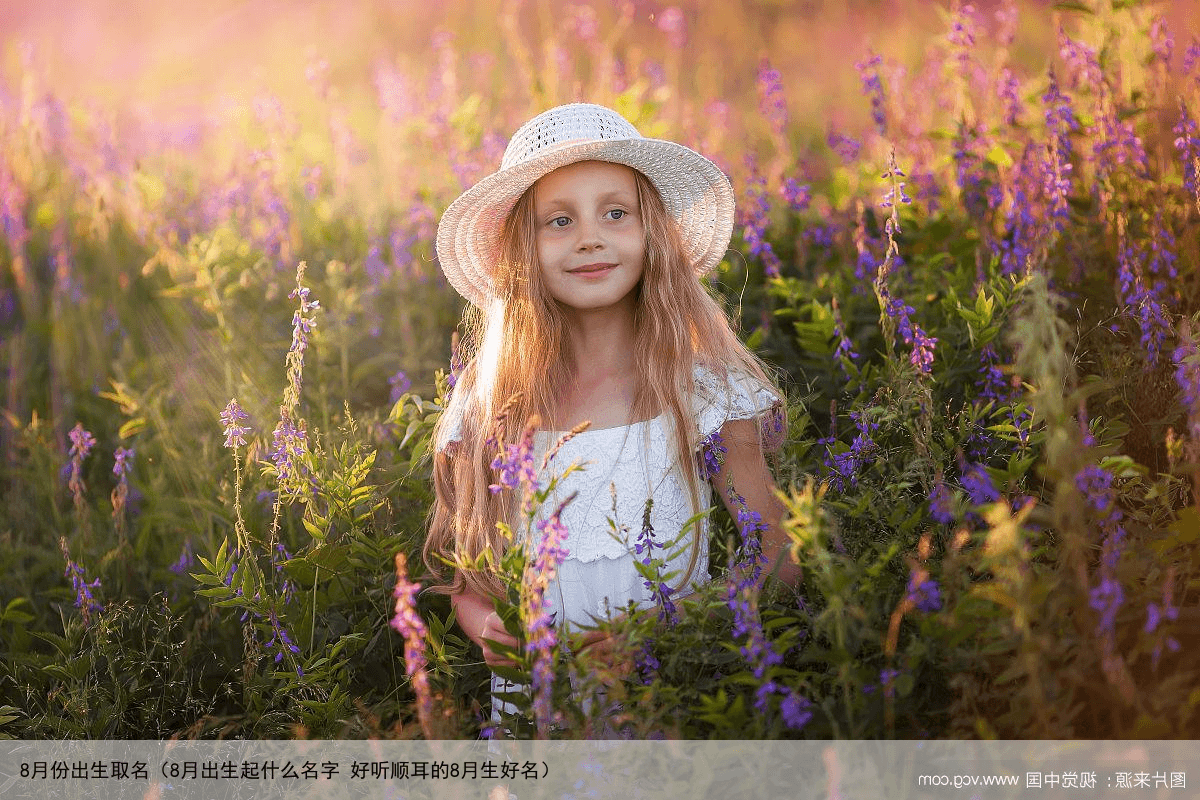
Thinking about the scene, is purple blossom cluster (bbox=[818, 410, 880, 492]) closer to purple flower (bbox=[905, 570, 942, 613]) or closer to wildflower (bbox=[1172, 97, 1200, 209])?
purple flower (bbox=[905, 570, 942, 613])

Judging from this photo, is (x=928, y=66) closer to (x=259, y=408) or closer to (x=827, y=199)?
(x=827, y=199)

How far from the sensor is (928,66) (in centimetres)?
514

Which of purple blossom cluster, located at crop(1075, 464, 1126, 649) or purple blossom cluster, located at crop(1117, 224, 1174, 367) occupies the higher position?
purple blossom cluster, located at crop(1117, 224, 1174, 367)

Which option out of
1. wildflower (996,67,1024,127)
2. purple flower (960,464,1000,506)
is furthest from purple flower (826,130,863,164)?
purple flower (960,464,1000,506)

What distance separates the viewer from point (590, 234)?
286 centimetres

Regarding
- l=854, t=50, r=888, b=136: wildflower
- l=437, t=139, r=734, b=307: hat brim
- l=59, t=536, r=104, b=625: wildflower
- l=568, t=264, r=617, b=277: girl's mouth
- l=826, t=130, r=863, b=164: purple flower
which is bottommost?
l=59, t=536, r=104, b=625: wildflower

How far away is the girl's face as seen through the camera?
9.42ft

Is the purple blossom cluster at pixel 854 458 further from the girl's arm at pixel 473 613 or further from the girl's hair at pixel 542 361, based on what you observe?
the girl's arm at pixel 473 613

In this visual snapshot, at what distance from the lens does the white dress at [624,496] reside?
111 inches

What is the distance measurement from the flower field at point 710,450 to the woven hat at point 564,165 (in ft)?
1.07

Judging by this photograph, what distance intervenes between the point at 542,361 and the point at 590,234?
0.38 m

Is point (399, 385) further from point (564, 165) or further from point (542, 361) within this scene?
point (564, 165)

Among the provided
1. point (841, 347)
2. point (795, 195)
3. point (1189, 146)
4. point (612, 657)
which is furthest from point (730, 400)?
point (1189, 146)

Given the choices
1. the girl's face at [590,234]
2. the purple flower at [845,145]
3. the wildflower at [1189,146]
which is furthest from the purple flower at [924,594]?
the purple flower at [845,145]
